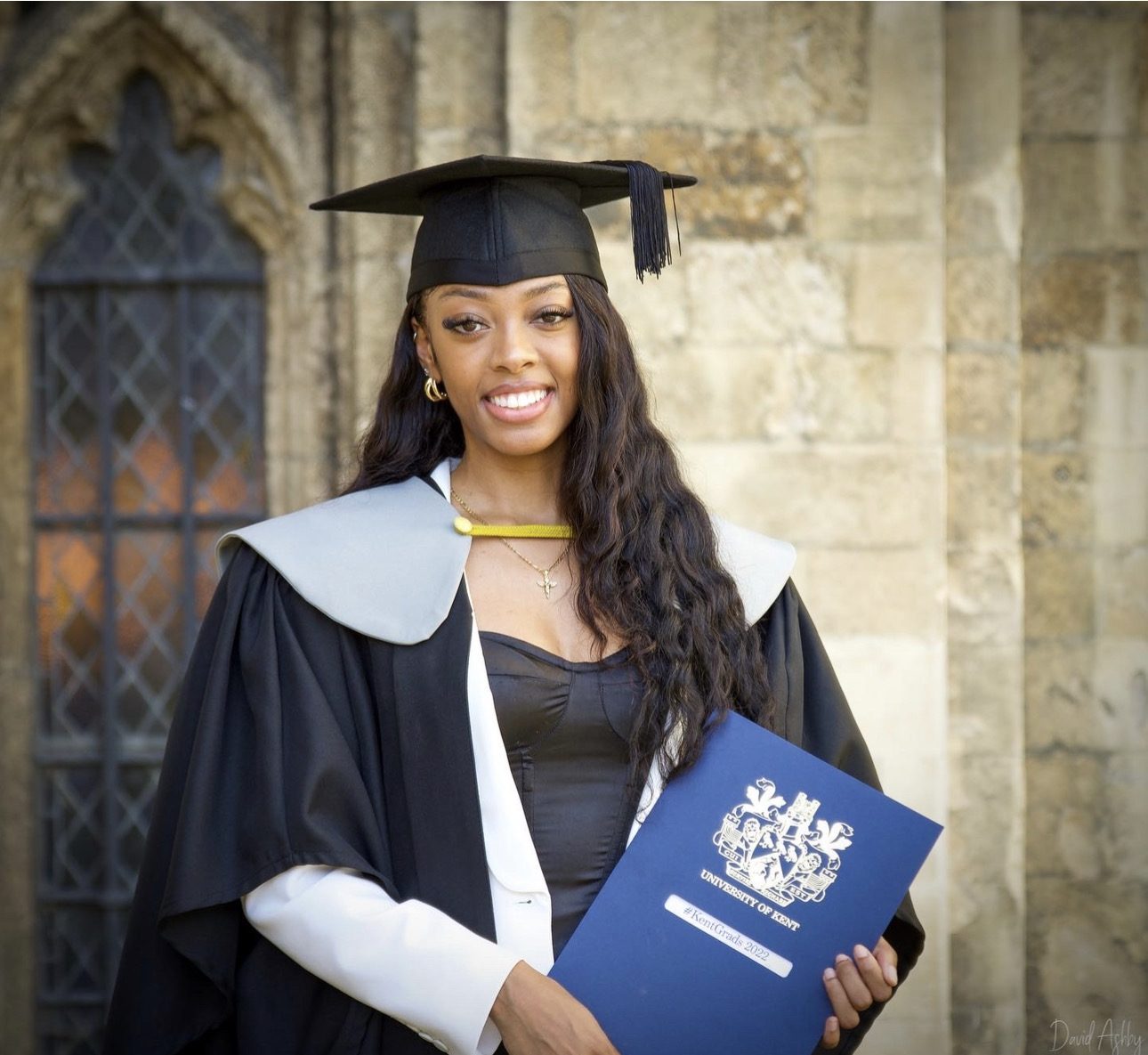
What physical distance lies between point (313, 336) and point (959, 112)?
201 centimetres

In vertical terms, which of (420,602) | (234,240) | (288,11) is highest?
(288,11)

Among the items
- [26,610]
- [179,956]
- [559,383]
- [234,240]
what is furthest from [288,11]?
[179,956]

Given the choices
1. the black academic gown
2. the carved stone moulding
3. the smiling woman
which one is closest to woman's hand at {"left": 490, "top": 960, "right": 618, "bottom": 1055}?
the black academic gown

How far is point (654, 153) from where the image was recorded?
3547 mm

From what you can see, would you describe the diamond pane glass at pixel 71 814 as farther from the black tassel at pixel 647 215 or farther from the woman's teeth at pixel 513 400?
the black tassel at pixel 647 215

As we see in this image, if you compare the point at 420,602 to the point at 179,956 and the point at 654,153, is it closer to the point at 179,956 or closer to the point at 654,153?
the point at 179,956

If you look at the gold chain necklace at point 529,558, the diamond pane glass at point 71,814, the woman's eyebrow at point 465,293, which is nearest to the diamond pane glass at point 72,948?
the diamond pane glass at point 71,814

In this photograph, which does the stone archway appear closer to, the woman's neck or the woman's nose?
the woman's neck

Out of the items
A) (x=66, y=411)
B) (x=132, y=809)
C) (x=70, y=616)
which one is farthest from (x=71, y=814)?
(x=66, y=411)

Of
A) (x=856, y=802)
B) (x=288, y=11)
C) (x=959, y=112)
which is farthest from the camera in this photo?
(x=288, y=11)

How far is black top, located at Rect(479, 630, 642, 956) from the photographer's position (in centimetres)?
203

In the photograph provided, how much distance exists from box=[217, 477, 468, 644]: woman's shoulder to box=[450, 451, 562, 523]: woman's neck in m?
0.08

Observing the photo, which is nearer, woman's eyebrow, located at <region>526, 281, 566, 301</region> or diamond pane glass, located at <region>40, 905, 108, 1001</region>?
woman's eyebrow, located at <region>526, 281, 566, 301</region>

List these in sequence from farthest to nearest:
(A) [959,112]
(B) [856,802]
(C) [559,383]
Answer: (A) [959,112] < (C) [559,383] < (B) [856,802]
